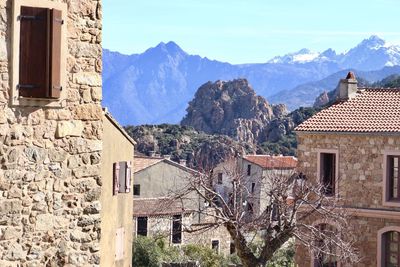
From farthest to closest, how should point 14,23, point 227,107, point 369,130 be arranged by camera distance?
1. point 227,107
2. point 369,130
3. point 14,23

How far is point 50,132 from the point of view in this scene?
9000mm

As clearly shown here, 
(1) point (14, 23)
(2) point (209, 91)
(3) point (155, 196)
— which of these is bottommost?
(3) point (155, 196)

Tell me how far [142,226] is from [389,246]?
22801 millimetres

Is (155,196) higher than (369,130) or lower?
lower

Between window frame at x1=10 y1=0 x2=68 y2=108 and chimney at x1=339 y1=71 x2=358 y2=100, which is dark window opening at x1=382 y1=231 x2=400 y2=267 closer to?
chimney at x1=339 y1=71 x2=358 y2=100

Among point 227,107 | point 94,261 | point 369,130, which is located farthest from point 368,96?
point 227,107

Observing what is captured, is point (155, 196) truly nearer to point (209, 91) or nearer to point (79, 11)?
point (79, 11)

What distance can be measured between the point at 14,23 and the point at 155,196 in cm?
4261

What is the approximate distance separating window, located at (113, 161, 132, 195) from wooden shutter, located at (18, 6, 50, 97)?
25.7ft

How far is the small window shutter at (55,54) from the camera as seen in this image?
8.81 m

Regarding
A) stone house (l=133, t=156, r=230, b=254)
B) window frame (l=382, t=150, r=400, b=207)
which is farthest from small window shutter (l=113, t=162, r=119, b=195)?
stone house (l=133, t=156, r=230, b=254)

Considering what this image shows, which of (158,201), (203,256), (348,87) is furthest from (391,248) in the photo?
(158,201)

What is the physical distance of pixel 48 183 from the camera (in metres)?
8.98

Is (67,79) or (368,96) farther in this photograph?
(368,96)
